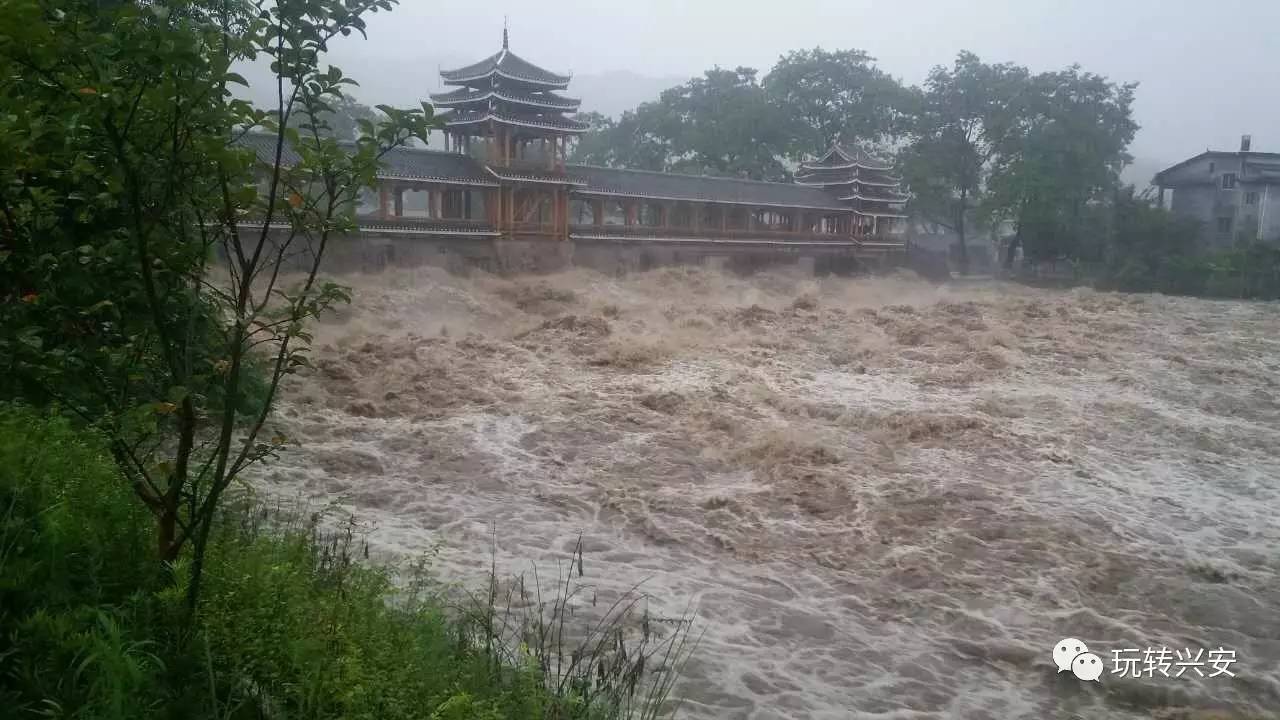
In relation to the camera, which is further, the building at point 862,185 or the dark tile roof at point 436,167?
the building at point 862,185

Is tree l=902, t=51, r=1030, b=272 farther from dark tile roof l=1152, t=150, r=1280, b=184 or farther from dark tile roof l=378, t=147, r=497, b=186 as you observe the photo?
dark tile roof l=378, t=147, r=497, b=186

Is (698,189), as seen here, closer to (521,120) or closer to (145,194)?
(521,120)

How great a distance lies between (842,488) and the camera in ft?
29.9

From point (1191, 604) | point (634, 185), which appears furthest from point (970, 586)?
point (634, 185)

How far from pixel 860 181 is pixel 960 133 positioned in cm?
630

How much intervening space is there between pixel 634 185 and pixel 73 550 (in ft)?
81.2

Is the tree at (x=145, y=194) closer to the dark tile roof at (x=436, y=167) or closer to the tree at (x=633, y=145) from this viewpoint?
the dark tile roof at (x=436, y=167)

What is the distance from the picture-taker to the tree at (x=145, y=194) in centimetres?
256

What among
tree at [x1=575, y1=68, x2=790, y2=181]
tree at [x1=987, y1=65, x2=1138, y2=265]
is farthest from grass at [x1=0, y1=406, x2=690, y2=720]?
tree at [x1=575, y1=68, x2=790, y2=181]

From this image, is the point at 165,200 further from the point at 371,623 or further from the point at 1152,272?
the point at 1152,272

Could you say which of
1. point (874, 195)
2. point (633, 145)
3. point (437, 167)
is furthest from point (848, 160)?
point (437, 167)

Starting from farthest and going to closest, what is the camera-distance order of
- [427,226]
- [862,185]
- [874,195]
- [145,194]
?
[874,195]
[862,185]
[427,226]
[145,194]

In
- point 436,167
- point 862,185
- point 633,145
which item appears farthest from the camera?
point 633,145

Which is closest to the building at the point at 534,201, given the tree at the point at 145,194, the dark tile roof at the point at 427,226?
the dark tile roof at the point at 427,226
